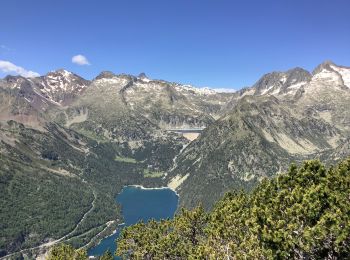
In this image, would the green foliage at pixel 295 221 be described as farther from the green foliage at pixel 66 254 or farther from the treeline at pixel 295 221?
the green foliage at pixel 66 254

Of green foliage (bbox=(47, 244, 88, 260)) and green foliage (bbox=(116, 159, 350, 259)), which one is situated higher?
green foliage (bbox=(116, 159, 350, 259))

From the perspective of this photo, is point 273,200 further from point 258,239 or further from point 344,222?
point 344,222

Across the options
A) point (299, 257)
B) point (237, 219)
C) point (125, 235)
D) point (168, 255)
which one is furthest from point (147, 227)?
point (299, 257)

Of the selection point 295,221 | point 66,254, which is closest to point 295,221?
point 295,221

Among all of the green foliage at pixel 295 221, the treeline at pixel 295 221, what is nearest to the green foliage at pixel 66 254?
the treeline at pixel 295 221

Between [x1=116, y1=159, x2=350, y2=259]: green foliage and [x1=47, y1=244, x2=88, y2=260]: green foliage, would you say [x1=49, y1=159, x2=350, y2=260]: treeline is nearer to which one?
[x1=116, y1=159, x2=350, y2=259]: green foliage

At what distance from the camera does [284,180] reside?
6241cm

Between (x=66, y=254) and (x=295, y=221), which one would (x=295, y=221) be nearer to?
(x=295, y=221)

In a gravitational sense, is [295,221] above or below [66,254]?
above

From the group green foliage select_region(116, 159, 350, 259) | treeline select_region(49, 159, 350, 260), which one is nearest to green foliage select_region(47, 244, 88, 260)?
treeline select_region(49, 159, 350, 260)

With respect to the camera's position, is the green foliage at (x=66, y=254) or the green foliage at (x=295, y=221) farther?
the green foliage at (x=66, y=254)

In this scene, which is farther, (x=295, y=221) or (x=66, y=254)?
(x=66, y=254)

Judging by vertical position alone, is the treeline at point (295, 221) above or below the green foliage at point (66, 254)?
above

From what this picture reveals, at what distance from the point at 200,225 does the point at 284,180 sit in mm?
39733
